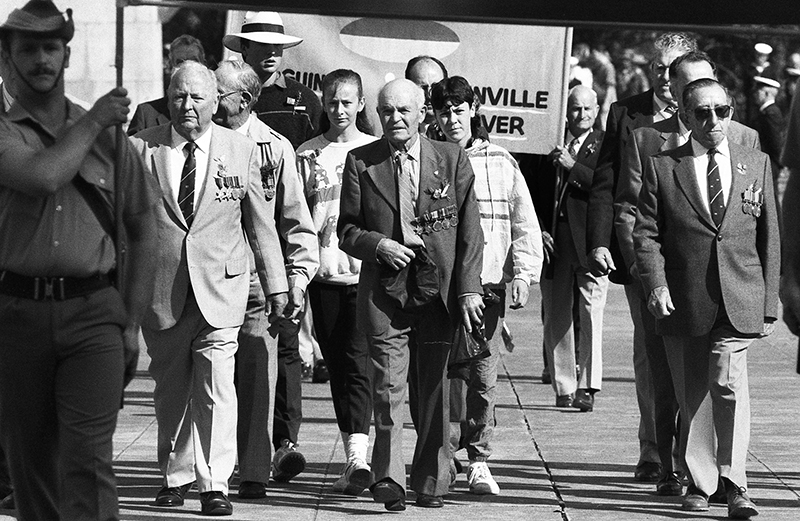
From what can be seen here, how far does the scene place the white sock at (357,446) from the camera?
867 centimetres

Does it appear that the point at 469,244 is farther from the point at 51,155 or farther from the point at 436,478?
the point at 51,155

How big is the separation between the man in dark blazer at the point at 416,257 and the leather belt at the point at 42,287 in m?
2.44

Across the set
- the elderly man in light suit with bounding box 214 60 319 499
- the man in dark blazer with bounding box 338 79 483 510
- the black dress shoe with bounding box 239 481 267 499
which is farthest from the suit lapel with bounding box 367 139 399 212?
the black dress shoe with bounding box 239 481 267 499

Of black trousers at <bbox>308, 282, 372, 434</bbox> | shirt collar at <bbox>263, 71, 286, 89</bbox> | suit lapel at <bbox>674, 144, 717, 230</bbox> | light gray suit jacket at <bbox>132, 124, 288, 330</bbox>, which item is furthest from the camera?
shirt collar at <bbox>263, 71, 286, 89</bbox>

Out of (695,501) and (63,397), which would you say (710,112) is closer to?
(695,501)

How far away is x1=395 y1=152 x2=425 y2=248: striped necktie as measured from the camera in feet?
26.8

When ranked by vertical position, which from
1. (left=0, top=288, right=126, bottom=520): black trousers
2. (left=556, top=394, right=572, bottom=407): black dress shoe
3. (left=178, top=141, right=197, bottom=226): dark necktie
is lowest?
(left=556, top=394, right=572, bottom=407): black dress shoe

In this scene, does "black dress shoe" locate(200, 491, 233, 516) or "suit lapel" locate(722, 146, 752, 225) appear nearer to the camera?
"black dress shoe" locate(200, 491, 233, 516)

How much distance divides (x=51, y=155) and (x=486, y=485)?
358 centimetres

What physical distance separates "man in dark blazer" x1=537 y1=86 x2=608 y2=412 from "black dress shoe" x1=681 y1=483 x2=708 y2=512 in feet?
10.9

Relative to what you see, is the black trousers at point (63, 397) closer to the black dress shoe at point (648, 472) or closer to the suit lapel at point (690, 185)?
the suit lapel at point (690, 185)

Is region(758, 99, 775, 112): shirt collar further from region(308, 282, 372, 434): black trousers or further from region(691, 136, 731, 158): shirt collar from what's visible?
region(691, 136, 731, 158): shirt collar

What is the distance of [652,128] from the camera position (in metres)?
8.74

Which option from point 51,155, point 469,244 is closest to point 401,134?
point 469,244
